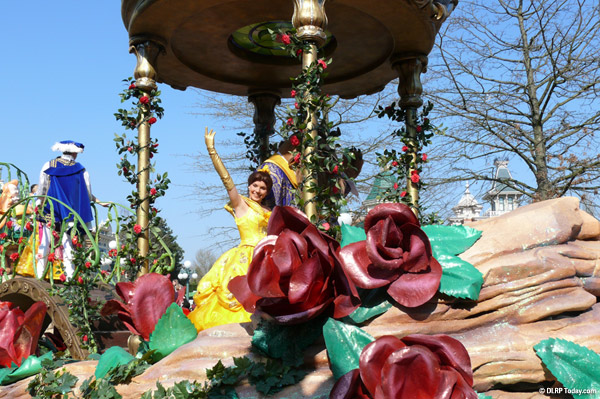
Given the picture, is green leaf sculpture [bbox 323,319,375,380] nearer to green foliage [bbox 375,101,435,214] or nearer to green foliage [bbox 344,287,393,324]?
green foliage [bbox 344,287,393,324]

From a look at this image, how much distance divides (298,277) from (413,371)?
0.57m

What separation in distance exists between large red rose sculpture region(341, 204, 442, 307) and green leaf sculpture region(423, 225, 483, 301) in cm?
16

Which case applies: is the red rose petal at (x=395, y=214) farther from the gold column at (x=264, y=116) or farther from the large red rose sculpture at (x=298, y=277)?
the gold column at (x=264, y=116)

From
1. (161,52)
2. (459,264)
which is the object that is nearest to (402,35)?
(161,52)

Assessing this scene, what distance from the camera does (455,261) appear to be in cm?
233

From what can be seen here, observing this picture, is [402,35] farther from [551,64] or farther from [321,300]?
[551,64]

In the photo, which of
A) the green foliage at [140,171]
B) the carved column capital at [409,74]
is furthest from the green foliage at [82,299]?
the carved column capital at [409,74]

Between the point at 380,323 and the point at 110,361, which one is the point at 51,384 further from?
the point at 380,323

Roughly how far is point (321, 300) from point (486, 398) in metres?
0.70

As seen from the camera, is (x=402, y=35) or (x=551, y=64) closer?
(x=402, y=35)

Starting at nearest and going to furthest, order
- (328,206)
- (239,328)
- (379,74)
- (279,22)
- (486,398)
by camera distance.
A: (486,398) < (239,328) < (328,206) < (279,22) < (379,74)

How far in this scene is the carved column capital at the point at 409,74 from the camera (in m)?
6.63

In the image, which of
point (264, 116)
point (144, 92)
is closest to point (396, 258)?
point (144, 92)

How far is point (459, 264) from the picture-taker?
2328 mm
